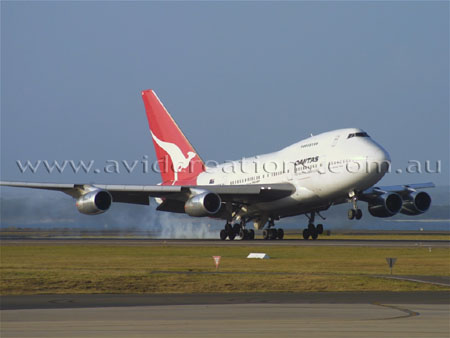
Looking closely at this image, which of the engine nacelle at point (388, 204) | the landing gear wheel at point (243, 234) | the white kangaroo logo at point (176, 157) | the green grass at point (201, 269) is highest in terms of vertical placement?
the white kangaroo logo at point (176, 157)

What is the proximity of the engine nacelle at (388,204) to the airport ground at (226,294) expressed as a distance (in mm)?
17063

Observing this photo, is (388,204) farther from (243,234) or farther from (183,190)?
(183,190)

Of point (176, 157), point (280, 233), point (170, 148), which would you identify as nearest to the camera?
point (280, 233)

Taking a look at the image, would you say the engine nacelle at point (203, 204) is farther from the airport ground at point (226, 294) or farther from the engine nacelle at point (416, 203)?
the engine nacelle at point (416, 203)

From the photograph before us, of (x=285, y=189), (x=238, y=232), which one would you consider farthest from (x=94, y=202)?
(x=285, y=189)

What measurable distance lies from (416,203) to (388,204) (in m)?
2.42

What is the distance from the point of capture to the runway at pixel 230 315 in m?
16.3

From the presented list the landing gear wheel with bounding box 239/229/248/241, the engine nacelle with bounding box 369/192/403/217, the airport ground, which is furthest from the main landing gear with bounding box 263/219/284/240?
the airport ground

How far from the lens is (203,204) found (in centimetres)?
5756

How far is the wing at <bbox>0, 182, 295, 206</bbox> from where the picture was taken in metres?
59.5

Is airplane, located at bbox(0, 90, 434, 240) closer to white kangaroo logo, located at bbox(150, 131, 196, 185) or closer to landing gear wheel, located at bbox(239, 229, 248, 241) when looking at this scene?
landing gear wheel, located at bbox(239, 229, 248, 241)

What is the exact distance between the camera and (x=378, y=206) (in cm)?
6228

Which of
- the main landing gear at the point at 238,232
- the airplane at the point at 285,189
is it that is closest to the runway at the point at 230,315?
Answer: the airplane at the point at 285,189

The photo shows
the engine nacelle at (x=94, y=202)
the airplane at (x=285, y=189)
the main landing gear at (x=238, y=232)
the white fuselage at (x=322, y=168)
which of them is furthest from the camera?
the main landing gear at (x=238, y=232)
